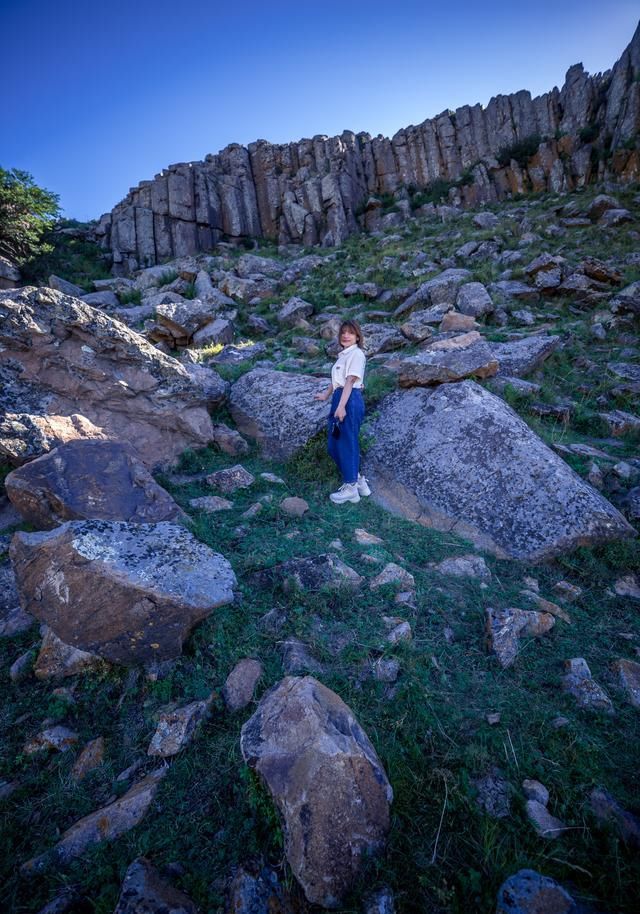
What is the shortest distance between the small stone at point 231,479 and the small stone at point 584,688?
11.0 feet

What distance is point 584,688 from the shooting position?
7.72 ft

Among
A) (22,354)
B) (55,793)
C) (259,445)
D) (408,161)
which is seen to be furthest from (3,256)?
(408,161)

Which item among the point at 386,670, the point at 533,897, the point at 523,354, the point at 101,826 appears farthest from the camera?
the point at 523,354

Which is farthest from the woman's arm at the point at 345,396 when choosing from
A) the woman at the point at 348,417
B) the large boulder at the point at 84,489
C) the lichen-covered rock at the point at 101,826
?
the lichen-covered rock at the point at 101,826

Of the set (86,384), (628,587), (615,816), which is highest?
(86,384)

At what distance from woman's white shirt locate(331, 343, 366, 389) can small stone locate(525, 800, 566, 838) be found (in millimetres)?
3728

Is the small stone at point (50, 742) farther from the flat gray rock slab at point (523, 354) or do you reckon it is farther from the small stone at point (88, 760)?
the flat gray rock slab at point (523, 354)

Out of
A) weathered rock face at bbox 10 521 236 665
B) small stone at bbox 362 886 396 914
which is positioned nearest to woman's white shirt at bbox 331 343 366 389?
weathered rock face at bbox 10 521 236 665

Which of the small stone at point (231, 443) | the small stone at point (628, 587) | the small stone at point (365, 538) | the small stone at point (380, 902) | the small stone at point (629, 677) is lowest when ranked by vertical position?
the small stone at point (628, 587)

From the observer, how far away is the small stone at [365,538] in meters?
3.77

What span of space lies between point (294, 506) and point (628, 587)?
2.98m

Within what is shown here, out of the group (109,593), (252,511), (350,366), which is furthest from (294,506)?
(109,593)

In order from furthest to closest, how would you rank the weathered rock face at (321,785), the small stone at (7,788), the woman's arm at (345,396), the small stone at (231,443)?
the small stone at (231,443), the woman's arm at (345,396), the small stone at (7,788), the weathered rock face at (321,785)

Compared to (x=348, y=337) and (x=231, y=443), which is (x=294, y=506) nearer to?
(x=231, y=443)
